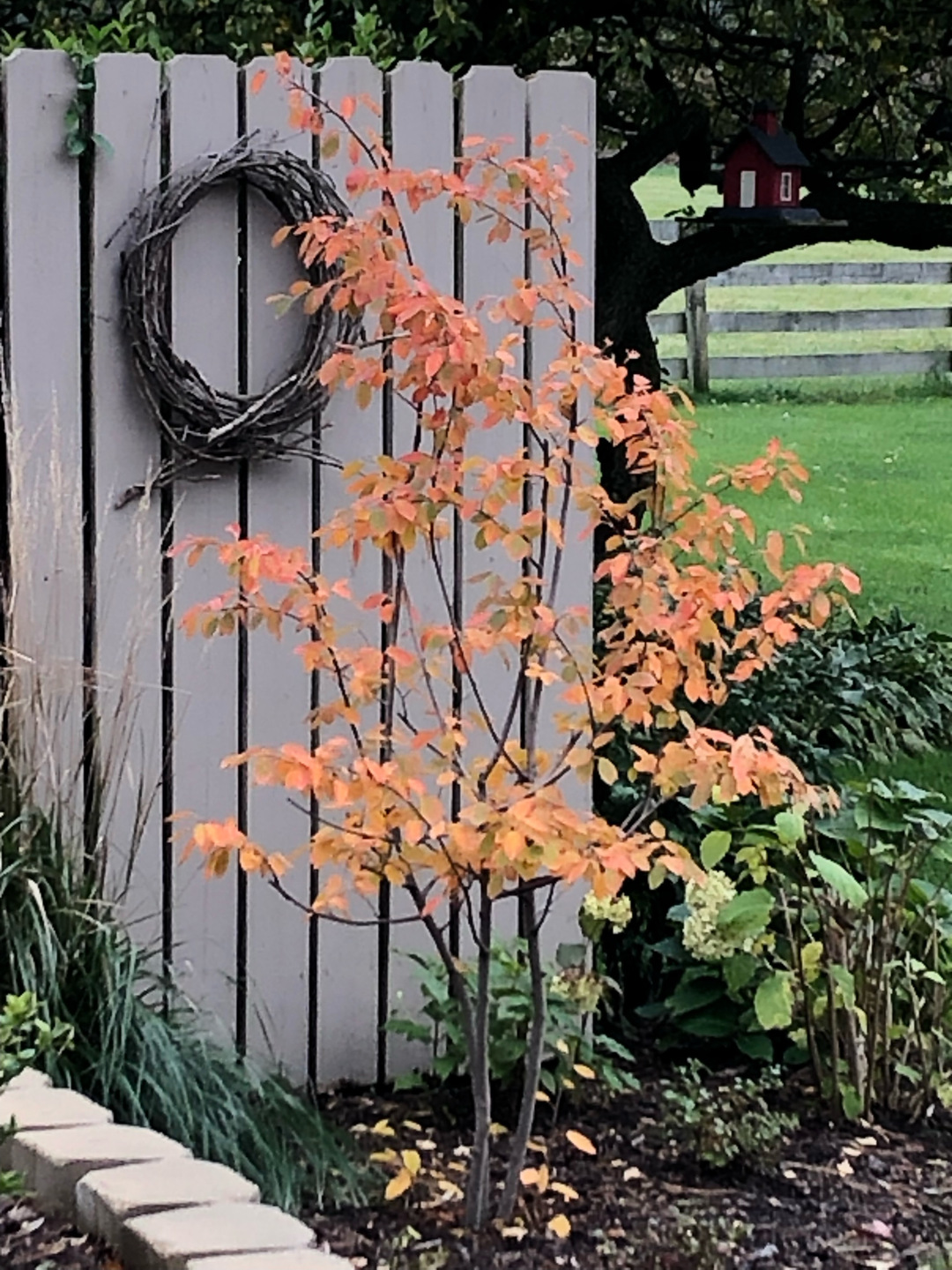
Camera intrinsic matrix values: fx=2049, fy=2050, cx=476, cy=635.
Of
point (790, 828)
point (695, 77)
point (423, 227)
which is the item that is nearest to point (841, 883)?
point (790, 828)

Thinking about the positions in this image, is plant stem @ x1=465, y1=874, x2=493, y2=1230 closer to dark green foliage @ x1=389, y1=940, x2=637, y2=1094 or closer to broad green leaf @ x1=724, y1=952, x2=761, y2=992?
dark green foliage @ x1=389, y1=940, x2=637, y2=1094

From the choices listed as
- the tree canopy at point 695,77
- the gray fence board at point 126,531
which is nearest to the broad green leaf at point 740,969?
the gray fence board at point 126,531

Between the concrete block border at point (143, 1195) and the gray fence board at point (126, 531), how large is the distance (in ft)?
2.76

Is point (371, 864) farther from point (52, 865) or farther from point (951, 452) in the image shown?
point (951, 452)

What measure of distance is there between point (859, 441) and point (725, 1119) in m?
12.7

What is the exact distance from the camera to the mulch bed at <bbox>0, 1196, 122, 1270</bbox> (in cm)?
285

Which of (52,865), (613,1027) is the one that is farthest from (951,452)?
(52,865)

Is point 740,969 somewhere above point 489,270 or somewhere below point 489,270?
below

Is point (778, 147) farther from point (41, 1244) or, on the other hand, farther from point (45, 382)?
point (41, 1244)

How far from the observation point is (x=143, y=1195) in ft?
9.53

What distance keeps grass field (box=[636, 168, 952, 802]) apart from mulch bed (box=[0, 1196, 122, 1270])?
4559 mm

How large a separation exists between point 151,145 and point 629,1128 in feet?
6.99

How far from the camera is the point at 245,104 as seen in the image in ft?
13.2

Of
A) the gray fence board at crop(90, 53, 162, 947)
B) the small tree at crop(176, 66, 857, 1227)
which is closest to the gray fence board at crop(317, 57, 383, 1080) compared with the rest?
the gray fence board at crop(90, 53, 162, 947)
